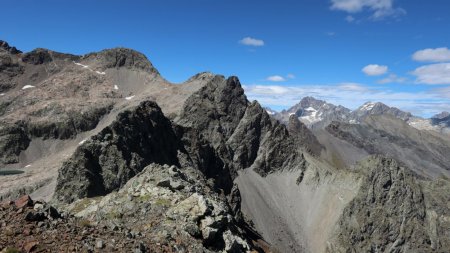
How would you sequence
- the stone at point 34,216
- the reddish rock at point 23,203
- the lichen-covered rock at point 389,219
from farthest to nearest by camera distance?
the lichen-covered rock at point 389,219
the reddish rock at point 23,203
the stone at point 34,216

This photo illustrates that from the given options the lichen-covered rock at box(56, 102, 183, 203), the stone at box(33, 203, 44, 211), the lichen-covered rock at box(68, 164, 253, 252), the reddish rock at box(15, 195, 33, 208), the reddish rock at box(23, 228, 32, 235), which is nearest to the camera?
the reddish rock at box(23, 228, 32, 235)

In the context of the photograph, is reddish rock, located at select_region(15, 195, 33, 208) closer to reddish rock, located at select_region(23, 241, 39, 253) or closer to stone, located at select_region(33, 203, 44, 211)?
stone, located at select_region(33, 203, 44, 211)

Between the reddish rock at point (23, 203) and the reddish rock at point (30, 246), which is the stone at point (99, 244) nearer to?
the reddish rock at point (30, 246)

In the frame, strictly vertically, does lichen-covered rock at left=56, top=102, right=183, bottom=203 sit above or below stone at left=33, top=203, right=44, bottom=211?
below

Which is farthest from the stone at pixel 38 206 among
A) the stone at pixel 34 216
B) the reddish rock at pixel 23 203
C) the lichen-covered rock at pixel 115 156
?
the lichen-covered rock at pixel 115 156

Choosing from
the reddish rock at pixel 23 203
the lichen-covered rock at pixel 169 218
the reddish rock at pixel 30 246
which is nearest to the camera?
the reddish rock at pixel 30 246

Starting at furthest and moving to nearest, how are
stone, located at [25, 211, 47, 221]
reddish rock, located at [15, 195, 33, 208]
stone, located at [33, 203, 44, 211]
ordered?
stone, located at [33, 203, 44, 211] → reddish rock, located at [15, 195, 33, 208] → stone, located at [25, 211, 47, 221]

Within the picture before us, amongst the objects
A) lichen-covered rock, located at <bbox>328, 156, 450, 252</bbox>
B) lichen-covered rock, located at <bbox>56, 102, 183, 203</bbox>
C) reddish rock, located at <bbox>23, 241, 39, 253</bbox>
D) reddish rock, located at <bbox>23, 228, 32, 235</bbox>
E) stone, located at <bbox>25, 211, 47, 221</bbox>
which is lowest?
lichen-covered rock, located at <bbox>328, 156, 450, 252</bbox>

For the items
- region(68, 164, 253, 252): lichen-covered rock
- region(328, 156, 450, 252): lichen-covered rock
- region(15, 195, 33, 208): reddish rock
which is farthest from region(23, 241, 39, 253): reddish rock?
region(328, 156, 450, 252): lichen-covered rock

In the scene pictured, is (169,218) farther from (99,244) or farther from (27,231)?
(27,231)

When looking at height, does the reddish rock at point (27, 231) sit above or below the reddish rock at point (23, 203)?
below

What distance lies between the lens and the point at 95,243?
22.3 m

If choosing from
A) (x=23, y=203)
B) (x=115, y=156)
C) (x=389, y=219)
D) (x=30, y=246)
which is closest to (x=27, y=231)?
(x=30, y=246)

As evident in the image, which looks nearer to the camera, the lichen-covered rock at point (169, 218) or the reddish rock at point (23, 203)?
the reddish rock at point (23, 203)
